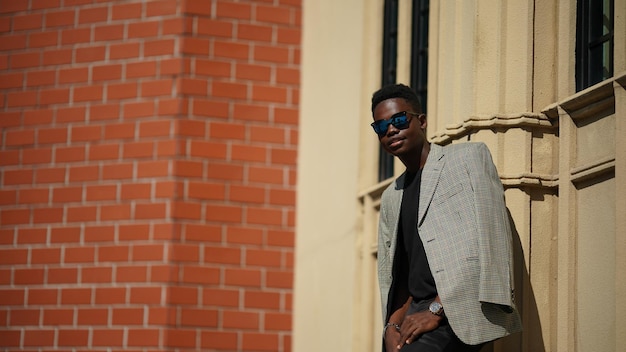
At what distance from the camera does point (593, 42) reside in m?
5.56

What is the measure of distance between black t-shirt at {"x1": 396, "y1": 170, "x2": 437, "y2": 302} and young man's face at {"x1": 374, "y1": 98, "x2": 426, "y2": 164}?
5.0 inches

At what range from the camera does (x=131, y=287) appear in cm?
773

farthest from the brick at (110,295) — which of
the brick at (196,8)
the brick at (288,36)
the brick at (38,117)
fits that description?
the brick at (288,36)

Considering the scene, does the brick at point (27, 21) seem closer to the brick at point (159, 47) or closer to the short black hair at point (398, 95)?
the brick at point (159, 47)

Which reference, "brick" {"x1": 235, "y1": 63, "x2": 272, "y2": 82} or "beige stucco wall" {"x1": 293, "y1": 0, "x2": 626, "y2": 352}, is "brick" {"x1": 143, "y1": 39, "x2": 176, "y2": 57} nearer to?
"brick" {"x1": 235, "y1": 63, "x2": 272, "y2": 82}

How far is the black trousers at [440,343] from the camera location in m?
4.79

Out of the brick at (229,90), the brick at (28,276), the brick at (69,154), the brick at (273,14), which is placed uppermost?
the brick at (273,14)

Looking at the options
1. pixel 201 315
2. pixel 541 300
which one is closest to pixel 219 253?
pixel 201 315

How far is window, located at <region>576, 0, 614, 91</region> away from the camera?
17.9 ft

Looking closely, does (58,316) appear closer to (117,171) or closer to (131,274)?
(131,274)

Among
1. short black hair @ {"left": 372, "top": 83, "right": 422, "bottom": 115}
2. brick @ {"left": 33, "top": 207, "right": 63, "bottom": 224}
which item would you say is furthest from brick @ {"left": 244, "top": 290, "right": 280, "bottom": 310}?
short black hair @ {"left": 372, "top": 83, "right": 422, "bottom": 115}

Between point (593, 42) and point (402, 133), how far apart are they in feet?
3.66

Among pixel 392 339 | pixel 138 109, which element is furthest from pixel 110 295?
pixel 392 339

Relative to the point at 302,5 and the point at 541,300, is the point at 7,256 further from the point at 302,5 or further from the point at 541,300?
the point at 541,300
